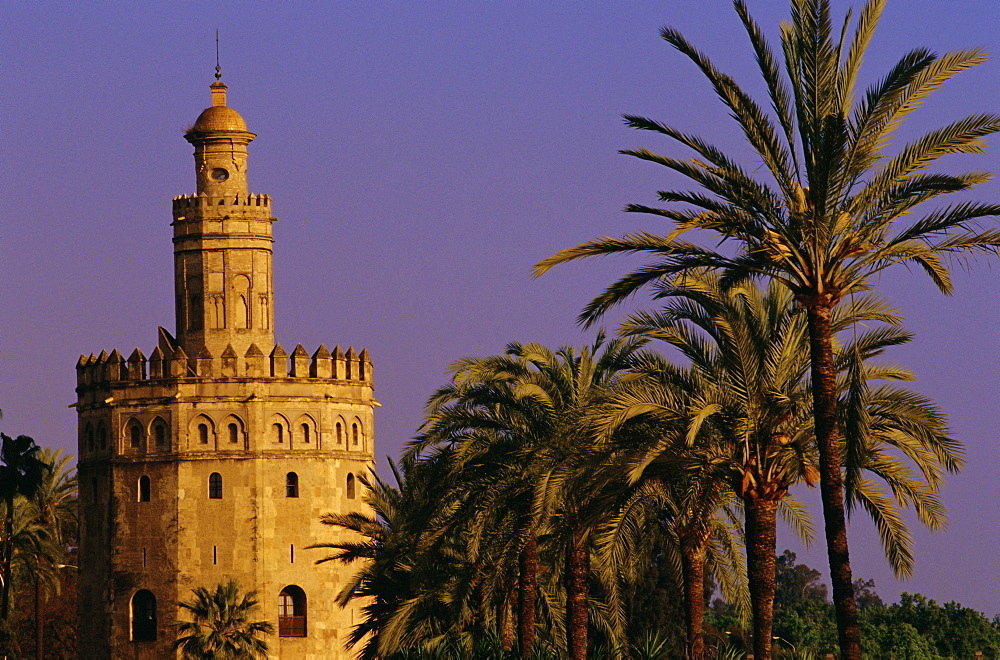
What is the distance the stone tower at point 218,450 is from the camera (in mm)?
66000

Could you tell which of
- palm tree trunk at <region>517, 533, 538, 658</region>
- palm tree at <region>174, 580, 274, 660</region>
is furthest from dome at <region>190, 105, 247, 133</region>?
palm tree trunk at <region>517, 533, 538, 658</region>

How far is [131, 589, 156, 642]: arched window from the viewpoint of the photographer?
217 ft

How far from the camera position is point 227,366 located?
67438 mm

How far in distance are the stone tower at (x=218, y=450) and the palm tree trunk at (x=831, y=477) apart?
150 feet

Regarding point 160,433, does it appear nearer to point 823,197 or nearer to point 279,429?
point 279,429

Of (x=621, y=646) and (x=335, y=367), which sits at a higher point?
(x=335, y=367)

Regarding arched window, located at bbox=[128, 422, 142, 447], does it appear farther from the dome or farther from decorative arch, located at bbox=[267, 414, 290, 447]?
the dome

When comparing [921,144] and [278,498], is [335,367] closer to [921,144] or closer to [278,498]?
[278,498]

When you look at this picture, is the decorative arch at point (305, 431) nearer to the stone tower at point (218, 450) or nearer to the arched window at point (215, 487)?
the stone tower at point (218, 450)

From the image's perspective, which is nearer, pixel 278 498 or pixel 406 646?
pixel 406 646

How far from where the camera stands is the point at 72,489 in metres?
74.1

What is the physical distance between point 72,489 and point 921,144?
57.5 meters

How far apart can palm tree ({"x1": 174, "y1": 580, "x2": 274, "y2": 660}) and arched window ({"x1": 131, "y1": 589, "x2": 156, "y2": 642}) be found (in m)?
1.53

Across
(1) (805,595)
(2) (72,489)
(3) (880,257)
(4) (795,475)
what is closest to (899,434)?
(4) (795,475)
